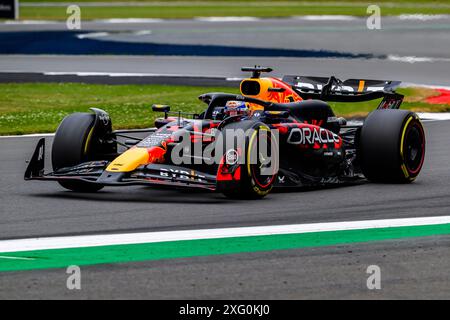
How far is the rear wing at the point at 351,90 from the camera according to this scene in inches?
516

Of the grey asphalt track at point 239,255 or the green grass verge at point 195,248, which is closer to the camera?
the grey asphalt track at point 239,255

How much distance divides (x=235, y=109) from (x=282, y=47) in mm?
22184

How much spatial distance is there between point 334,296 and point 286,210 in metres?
3.43

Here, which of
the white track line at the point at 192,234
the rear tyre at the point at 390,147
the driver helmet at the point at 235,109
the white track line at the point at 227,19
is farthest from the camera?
the white track line at the point at 227,19

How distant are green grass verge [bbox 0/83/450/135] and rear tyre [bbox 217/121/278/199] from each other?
7.47 metres

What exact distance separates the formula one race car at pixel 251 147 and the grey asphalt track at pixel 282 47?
43.0 ft

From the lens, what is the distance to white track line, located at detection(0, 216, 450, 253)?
871 cm

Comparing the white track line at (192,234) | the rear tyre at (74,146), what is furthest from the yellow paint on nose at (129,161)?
the white track line at (192,234)

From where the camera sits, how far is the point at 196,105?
21.1 m

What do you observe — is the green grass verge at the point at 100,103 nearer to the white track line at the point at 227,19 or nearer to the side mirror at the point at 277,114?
the side mirror at the point at 277,114

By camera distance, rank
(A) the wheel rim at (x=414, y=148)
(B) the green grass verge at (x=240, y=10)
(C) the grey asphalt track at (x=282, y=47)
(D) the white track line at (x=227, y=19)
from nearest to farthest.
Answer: (A) the wheel rim at (x=414, y=148) → (C) the grey asphalt track at (x=282, y=47) → (D) the white track line at (x=227, y=19) → (B) the green grass verge at (x=240, y=10)

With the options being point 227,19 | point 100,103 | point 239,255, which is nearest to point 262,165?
point 239,255

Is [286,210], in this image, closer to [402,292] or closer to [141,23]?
[402,292]

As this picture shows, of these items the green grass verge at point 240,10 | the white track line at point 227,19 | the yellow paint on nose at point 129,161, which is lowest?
the yellow paint on nose at point 129,161
